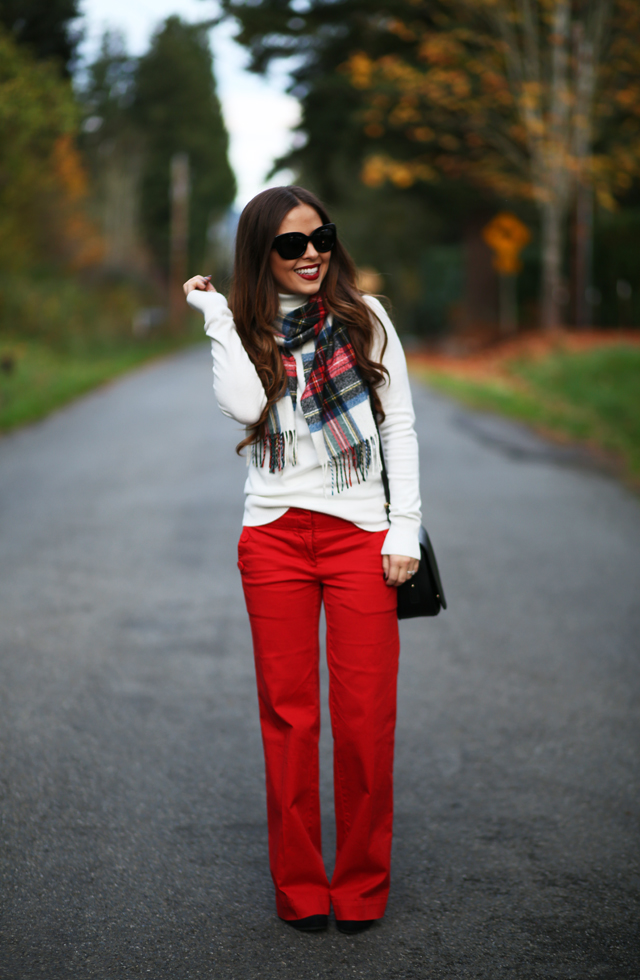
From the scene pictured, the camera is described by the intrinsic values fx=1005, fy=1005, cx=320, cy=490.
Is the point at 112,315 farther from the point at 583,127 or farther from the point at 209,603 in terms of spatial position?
the point at 209,603

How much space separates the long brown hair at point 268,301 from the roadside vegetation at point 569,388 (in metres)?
7.21

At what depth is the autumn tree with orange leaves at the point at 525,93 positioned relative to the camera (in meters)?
19.4

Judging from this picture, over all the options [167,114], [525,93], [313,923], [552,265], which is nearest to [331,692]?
[313,923]

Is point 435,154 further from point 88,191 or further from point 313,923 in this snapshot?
point 313,923

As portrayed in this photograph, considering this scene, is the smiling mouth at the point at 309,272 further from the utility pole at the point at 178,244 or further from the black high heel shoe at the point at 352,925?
the utility pole at the point at 178,244

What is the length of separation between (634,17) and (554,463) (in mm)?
11096

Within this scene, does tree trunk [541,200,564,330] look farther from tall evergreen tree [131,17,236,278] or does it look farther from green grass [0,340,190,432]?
tall evergreen tree [131,17,236,278]

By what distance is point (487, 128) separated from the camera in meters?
22.6

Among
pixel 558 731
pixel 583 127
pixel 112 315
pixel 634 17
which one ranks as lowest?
pixel 558 731

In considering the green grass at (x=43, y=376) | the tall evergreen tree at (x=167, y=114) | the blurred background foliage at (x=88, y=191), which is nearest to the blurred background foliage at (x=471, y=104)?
the blurred background foliage at (x=88, y=191)

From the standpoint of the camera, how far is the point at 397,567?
268 cm

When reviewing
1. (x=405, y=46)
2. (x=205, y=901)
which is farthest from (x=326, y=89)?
(x=205, y=901)

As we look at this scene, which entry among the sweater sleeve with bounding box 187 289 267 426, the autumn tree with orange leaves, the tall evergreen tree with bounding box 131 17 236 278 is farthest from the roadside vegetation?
the tall evergreen tree with bounding box 131 17 236 278

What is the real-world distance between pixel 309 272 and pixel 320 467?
0.51 m
